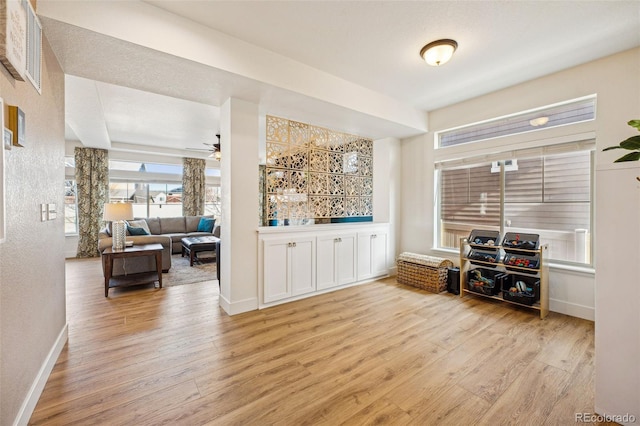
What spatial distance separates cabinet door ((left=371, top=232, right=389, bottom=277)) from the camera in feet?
14.8

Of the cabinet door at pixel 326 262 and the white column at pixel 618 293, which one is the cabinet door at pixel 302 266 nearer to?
the cabinet door at pixel 326 262

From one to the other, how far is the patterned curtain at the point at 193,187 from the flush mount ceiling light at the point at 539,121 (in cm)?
790

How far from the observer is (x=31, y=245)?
1.72 metres

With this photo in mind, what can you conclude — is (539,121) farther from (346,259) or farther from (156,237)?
(156,237)

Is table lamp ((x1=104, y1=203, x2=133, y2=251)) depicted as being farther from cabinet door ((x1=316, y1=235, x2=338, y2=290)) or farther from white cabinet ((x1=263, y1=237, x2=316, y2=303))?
cabinet door ((x1=316, y1=235, x2=338, y2=290))

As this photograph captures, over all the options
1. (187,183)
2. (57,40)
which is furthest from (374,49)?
(187,183)

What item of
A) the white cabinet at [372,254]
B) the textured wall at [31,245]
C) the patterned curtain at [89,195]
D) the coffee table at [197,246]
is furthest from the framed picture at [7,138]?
the patterned curtain at [89,195]

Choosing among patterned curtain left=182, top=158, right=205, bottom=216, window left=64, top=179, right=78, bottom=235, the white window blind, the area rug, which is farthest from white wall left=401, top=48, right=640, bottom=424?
window left=64, top=179, right=78, bottom=235

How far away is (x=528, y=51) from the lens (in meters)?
2.76

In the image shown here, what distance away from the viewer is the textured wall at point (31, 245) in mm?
1383

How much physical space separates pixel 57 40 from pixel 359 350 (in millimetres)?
3432

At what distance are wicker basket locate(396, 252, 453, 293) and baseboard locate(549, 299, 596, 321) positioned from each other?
4.01 ft

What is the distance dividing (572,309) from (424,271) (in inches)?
64.9

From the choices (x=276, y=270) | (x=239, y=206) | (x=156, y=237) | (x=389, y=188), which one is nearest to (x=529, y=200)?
(x=389, y=188)
